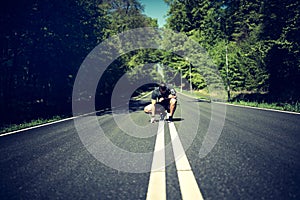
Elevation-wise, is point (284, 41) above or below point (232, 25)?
below

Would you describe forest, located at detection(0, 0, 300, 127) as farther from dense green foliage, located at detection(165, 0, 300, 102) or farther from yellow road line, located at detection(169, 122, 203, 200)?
yellow road line, located at detection(169, 122, 203, 200)

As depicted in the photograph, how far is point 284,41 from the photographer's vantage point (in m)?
15.3

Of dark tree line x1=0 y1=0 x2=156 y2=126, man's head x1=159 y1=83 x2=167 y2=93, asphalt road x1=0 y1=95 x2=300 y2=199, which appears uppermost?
dark tree line x1=0 y1=0 x2=156 y2=126

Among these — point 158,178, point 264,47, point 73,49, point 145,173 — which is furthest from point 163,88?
point 264,47

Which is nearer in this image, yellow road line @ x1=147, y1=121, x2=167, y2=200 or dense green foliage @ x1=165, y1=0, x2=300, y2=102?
yellow road line @ x1=147, y1=121, x2=167, y2=200

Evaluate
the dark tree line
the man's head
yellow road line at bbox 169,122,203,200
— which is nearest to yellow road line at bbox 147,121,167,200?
yellow road line at bbox 169,122,203,200

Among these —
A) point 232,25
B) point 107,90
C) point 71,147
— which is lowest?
point 71,147

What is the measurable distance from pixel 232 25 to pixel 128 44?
19.9 m

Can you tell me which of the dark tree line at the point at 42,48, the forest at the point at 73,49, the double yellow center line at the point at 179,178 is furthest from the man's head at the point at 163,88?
the dark tree line at the point at 42,48

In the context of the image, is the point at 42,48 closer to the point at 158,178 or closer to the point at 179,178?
the point at 158,178

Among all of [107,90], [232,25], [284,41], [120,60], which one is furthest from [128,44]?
[284,41]

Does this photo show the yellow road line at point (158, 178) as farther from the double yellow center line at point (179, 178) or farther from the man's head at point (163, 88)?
the man's head at point (163, 88)

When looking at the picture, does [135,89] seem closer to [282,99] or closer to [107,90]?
[107,90]

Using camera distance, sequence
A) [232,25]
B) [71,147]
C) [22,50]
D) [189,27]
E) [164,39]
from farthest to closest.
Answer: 1. [164,39]
2. [189,27]
3. [232,25]
4. [22,50]
5. [71,147]
